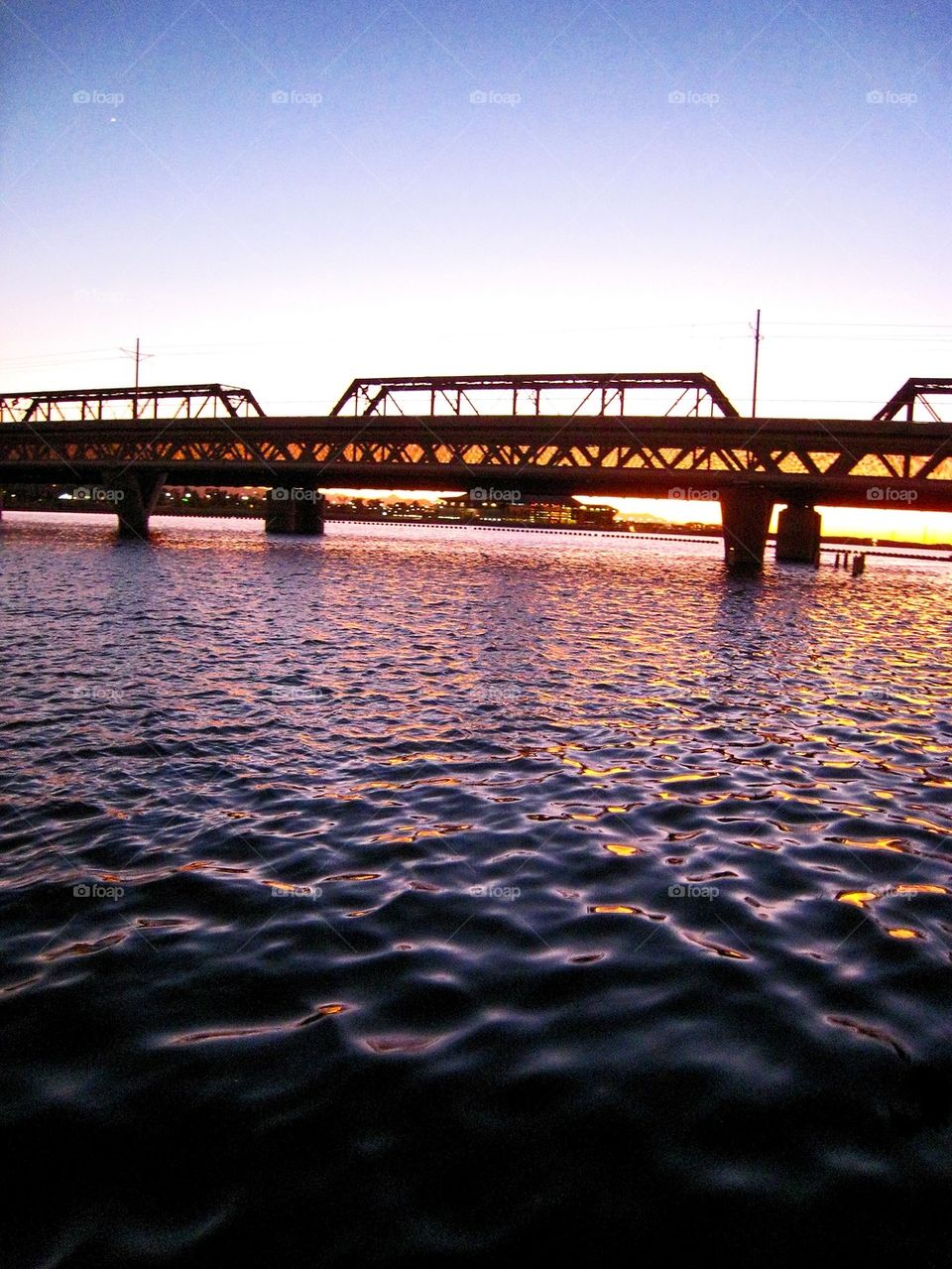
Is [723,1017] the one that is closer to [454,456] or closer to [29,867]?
[29,867]

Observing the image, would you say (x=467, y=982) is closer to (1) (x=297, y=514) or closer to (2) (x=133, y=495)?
(2) (x=133, y=495)

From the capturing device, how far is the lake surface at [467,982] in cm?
368

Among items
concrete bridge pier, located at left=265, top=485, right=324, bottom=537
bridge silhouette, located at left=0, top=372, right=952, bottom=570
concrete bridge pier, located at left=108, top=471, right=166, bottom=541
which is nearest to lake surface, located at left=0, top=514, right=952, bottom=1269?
bridge silhouette, located at left=0, top=372, right=952, bottom=570

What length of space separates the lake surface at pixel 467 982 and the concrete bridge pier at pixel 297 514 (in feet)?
295

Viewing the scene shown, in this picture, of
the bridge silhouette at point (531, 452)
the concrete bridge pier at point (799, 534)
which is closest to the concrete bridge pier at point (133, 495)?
the bridge silhouette at point (531, 452)

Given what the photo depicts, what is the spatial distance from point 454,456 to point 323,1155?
230 ft

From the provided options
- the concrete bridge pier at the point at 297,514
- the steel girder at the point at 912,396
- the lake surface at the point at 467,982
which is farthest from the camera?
the concrete bridge pier at the point at 297,514

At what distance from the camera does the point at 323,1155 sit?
397 cm

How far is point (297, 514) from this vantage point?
341 feet

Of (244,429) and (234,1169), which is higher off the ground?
(244,429)

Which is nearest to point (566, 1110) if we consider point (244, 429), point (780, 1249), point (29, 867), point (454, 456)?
point (780, 1249)

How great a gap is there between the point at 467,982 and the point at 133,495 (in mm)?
90764

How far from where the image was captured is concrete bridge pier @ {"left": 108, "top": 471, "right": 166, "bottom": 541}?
283ft

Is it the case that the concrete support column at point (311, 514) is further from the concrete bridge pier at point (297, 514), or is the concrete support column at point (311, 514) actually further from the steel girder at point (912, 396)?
the steel girder at point (912, 396)
